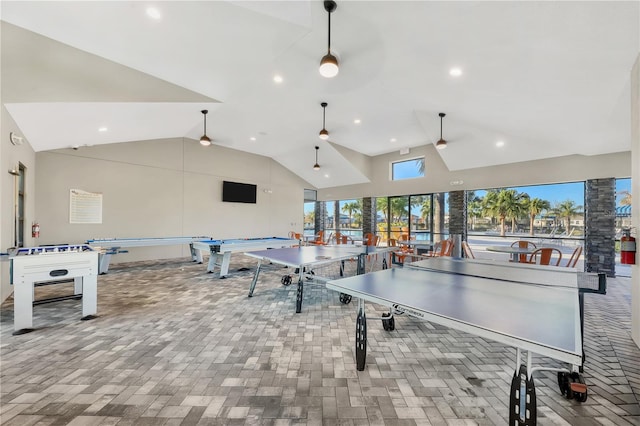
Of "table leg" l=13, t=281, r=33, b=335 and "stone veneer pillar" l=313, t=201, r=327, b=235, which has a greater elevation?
"stone veneer pillar" l=313, t=201, r=327, b=235

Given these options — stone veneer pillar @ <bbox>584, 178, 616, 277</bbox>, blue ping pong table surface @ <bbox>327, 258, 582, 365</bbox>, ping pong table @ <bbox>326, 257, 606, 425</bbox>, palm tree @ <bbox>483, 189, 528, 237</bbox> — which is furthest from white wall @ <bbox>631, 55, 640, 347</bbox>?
palm tree @ <bbox>483, 189, 528, 237</bbox>

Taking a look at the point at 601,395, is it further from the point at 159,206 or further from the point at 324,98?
the point at 159,206

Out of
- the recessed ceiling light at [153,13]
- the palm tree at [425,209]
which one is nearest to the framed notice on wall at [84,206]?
the recessed ceiling light at [153,13]

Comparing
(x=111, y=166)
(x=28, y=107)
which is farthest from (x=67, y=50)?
(x=111, y=166)

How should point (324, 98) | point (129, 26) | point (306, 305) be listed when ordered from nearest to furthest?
point (129, 26)
point (306, 305)
point (324, 98)

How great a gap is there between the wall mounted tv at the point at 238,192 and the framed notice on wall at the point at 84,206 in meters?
3.37

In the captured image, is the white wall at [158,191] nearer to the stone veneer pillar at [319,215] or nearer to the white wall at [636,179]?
the stone veneer pillar at [319,215]

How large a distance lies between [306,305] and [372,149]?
21.1 ft

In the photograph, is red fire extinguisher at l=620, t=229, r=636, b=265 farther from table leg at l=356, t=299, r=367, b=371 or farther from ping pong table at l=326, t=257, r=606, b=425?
table leg at l=356, t=299, r=367, b=371

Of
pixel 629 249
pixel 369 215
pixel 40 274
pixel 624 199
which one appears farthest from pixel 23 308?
pixel 624 199

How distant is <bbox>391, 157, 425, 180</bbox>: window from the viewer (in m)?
8.49

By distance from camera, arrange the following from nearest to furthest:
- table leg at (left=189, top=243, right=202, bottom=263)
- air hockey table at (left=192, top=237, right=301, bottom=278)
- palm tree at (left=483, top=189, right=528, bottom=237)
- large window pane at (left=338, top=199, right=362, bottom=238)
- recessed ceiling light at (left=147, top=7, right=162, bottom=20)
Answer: recessed ceiling light at (left=147, top=7, right=162, bottom=20), air hockey table at (left=192, top=237, right=301, bottom=278), table leg at (left=189, top=243, right=202, bottom=263), palm tree at (left=483, top=189, right=528, bottom=237), large window pane at (left=338, top=199, right=362, bottom=238)

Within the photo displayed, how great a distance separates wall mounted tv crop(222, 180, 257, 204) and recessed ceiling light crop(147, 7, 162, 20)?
6118 millimetres

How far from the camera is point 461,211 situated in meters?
7.50
